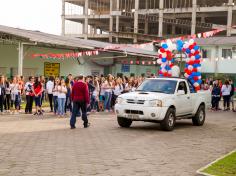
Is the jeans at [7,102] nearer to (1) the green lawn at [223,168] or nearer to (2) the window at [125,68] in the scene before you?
(1) the green lawn at [223,168]

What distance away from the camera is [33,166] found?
8195mm

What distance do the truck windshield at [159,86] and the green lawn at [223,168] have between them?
618 centimetres

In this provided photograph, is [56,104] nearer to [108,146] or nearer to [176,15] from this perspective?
[108,146]

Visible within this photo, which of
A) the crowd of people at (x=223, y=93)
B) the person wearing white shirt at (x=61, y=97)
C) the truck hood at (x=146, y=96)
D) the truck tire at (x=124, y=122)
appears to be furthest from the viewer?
the crowd of people at (x=223, y=93)

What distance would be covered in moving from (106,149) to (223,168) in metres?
3.07

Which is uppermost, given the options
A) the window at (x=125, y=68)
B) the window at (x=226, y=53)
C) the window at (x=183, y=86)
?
the window at (x=226, y=53)

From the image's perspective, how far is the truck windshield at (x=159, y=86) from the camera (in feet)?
50.5

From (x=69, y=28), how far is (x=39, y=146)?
70.2 meters

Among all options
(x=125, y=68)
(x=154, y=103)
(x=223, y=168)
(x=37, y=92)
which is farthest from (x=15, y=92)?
(x=125, y=68)

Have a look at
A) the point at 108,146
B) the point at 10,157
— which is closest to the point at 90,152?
the point at 108,146

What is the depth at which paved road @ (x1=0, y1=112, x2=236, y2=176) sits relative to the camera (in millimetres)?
8133

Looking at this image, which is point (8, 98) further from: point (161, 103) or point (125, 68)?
point (125, 68)

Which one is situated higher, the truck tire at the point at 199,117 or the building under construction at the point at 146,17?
the building under construction at the point at 146,17

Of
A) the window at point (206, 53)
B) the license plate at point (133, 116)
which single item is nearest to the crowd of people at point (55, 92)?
the license plate at point (133, 116)
